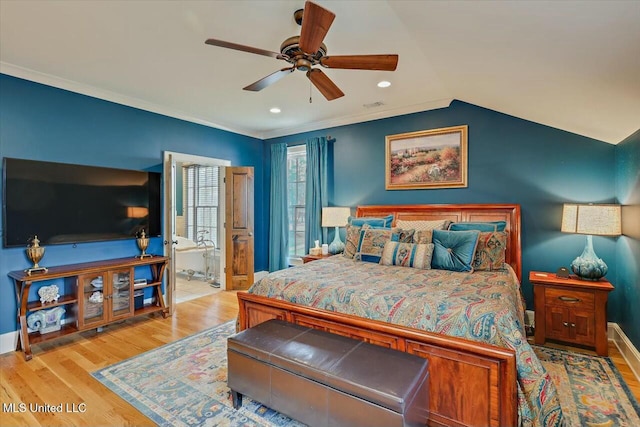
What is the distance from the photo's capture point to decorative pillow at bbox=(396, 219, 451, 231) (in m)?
3.61

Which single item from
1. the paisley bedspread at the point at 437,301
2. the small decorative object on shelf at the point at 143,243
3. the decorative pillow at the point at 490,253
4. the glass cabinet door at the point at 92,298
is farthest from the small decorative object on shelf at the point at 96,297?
the decorative pillow at the point at 490,253

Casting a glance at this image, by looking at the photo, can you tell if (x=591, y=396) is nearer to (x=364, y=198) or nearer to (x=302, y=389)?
(x=302, y=389)

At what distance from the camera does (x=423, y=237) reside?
3.27 metres

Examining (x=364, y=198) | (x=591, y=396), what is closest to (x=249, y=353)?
(x=591, y=396)

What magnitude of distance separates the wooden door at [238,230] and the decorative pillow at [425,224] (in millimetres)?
2680

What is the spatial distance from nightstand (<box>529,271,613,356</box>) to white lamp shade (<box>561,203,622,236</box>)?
0.49 metres

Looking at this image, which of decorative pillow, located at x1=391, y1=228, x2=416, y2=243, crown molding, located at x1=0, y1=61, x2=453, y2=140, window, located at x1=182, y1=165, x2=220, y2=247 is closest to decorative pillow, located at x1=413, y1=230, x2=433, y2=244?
decorative pillow, located at x1=391, y1=228, x2=416, y2=243

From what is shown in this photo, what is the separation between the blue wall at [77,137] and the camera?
3.07 meters

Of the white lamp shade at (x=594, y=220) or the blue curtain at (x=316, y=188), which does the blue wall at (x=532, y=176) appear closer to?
the white lamp shade at (x=594, y=220)

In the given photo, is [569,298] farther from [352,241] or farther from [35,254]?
[35,254]

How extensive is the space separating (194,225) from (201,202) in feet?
1.87

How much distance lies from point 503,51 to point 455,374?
2251 mm

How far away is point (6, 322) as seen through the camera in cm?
305

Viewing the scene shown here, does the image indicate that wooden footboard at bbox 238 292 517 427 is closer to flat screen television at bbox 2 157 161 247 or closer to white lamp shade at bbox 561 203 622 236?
white lamp shade at bbox 561 203 622 236
